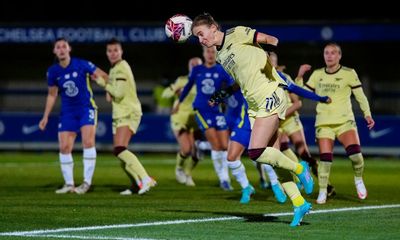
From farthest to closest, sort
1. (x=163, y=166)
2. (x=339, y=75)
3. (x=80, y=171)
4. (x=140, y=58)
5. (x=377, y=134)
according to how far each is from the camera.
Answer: (x=140, y=58), (x=377, y=134), (x=163, y=166), (x=80, y=171), (x=339, y=75)

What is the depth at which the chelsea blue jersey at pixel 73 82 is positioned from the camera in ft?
53.8

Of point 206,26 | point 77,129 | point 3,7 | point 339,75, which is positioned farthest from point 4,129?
point 206,26

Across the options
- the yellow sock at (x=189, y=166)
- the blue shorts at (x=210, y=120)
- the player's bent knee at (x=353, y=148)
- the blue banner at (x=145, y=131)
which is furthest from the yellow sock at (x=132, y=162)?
the blue banner at (x=145, y=131)

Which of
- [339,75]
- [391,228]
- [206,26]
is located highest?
[206,26]

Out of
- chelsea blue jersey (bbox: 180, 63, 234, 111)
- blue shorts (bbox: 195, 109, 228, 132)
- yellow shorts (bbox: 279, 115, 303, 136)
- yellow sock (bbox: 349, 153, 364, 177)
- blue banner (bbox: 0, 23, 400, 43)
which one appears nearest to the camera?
yellow sock (bbox: 349, 153, 364, 177)

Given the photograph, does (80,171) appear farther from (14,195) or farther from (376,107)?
(376,107)

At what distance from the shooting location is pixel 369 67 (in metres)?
30.5

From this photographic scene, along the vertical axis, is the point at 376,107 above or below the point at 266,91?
below

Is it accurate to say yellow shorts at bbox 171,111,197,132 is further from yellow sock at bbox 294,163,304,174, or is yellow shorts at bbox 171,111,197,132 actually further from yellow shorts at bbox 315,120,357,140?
yellow sock at bbox 294,163,304,174

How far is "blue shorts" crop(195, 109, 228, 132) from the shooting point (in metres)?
17.2

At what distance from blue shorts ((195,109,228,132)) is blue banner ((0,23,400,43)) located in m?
11.4

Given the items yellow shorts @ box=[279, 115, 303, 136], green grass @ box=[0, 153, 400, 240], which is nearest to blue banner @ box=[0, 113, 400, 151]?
green grass @ box=[0, 153, 400, 240]

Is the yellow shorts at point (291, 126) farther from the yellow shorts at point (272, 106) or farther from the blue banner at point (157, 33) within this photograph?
the blue banner at point (157, 33)

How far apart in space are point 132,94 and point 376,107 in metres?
14.6
